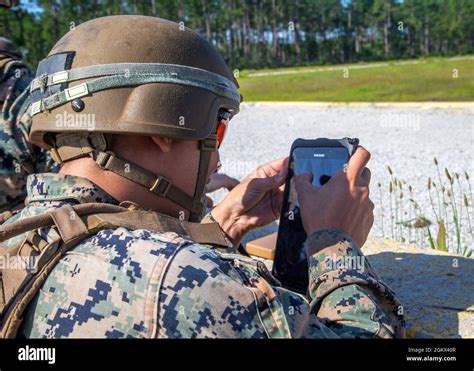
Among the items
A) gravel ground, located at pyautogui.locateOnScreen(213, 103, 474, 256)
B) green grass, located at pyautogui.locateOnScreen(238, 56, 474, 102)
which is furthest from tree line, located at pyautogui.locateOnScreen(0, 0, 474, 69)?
gravel ground, located at pyautogui.locateOnScreen(213, 103, 474, 256)

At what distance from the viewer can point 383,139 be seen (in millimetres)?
12805

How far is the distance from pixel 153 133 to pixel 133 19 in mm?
399

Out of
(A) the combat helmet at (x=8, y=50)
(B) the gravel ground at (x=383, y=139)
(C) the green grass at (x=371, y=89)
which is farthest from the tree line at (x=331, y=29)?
(A) the combat helmet at (x=8, y=50)

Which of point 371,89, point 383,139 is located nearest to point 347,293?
point 383,139

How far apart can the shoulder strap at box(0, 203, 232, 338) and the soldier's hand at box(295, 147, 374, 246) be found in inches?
23.8

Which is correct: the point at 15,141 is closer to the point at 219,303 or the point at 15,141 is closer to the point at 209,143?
the point at 209,143

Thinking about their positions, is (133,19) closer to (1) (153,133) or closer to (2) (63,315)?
(1) (153,133)

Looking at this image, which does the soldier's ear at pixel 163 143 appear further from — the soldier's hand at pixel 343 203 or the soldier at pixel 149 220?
the soldier's hand at pixel 343 203

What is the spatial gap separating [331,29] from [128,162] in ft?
277

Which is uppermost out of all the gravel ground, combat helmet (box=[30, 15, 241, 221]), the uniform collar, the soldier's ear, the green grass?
combat helmet (box=[30, 15, 241, 221])

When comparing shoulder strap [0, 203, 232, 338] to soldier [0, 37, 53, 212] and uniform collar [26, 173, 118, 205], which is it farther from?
soldier [0, 37, 53, 212]

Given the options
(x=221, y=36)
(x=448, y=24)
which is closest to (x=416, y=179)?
(x=221, y=36)

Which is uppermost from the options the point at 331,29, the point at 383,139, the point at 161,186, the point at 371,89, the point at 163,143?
the point at 331,29

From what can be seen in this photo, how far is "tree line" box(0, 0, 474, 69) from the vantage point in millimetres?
73750
